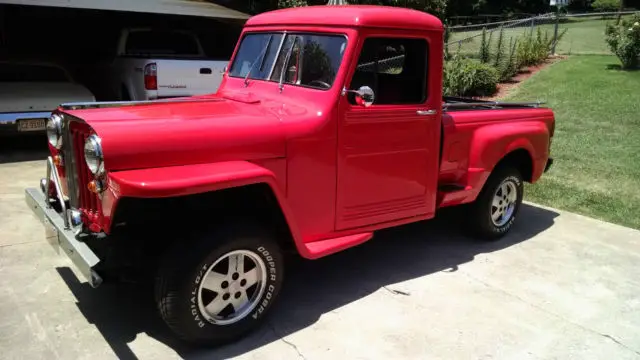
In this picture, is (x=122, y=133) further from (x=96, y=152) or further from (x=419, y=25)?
(x=419, y=25)

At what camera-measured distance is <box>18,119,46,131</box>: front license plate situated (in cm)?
758

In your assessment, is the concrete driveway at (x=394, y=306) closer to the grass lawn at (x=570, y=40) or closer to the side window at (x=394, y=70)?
the side window at (x=394, y=70)

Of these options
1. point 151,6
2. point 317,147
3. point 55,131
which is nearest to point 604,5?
point 151,6

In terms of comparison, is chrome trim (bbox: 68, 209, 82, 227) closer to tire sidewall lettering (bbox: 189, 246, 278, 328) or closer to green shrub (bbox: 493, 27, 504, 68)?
tire sidewall lettering (bbox: 189, 246, 278, 328)

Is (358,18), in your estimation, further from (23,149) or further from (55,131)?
(23,149)

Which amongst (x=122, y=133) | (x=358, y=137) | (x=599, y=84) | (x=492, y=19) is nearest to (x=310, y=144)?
(x=358, y=137)

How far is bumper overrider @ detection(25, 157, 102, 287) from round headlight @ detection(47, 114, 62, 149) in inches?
5.4

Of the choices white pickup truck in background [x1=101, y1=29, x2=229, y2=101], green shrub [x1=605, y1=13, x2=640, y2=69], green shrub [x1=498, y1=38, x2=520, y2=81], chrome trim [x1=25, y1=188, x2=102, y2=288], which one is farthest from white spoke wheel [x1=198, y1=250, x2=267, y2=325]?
green shrub [x1=605, y1=13, x2=640, y2=69]

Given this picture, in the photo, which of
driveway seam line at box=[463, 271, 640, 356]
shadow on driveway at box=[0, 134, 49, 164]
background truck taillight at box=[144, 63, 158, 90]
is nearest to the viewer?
driveway seam line at box=[463, 271, 640, 356]

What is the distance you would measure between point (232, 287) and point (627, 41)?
49.4 feet

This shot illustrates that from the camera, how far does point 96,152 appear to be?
2.89 m

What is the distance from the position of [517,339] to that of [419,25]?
2.31 metres

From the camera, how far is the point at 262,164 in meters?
3.36

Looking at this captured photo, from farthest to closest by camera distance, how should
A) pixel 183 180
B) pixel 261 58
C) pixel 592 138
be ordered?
pixel 592 138, pixel 261 58, pixel 183 180
